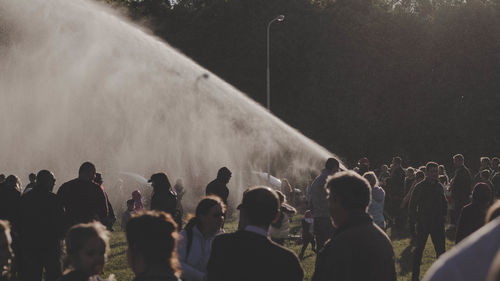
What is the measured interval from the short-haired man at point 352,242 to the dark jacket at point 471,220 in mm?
4300

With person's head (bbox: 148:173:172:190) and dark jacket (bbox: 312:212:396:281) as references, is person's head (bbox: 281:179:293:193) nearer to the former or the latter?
person's head (bbox: 148:173:172:190)

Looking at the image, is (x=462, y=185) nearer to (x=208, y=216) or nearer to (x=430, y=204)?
(x=430, y=204)

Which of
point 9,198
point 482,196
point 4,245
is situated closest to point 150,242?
point 4,245

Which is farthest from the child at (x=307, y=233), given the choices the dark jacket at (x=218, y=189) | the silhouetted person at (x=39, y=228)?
the silhouetted person at (x=39, y=228)

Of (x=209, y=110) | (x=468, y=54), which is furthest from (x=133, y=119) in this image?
(x=468, y=54)

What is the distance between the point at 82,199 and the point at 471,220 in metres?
5.41

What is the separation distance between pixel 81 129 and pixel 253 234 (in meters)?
29.3

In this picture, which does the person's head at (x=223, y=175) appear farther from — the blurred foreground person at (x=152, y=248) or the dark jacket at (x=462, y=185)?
the dark jacket at (x=462, y=185)

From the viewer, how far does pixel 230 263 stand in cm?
466

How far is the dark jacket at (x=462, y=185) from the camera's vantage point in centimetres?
1752

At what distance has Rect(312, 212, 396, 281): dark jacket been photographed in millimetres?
4695

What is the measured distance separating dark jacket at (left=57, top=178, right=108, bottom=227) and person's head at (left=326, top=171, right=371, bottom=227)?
608 cm

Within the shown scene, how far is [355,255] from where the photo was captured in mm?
4758

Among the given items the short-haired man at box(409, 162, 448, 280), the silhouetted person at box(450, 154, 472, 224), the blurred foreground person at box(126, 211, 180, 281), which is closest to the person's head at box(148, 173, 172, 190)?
the short-haired man at box(409, 162, 448, 280)
